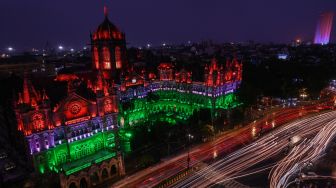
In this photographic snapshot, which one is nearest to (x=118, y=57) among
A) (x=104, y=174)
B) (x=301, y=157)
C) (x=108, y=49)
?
(x=108, y=49)

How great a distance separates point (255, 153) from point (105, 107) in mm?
30899

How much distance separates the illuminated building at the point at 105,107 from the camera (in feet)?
142

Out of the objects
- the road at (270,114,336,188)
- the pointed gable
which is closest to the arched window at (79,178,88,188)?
the pointed gable

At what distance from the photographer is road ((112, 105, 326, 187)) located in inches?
1695

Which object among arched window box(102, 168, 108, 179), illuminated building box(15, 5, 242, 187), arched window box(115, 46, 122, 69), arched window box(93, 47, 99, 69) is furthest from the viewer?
arched window box(93, 47, 99, 69)

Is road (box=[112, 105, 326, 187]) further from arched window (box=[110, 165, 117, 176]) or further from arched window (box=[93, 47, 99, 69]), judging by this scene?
arched window (box=[93, 47, 99, 69])

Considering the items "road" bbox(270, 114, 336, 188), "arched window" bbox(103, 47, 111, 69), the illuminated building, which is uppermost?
"arched window" bbox(103, 47, 111, 69)

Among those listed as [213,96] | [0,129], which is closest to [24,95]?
[0,129]

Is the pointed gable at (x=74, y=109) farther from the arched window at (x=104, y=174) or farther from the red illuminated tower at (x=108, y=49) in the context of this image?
the red illuminated tower at (x=108, y=49)

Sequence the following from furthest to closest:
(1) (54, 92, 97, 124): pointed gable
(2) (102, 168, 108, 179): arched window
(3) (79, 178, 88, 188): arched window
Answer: (1) (54, 92, 97, 124): pointed gable, (2) (102, 168, 108, 179): arched window, (3) (79, 178, 88, 188): arched window

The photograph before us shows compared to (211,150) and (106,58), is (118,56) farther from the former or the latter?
(211,150)

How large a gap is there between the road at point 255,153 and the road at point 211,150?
99.4 inches

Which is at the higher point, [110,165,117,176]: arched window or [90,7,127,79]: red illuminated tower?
[90,7,127,79]: red illuminated tower

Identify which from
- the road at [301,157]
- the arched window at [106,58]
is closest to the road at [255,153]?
the road at [301,157]
